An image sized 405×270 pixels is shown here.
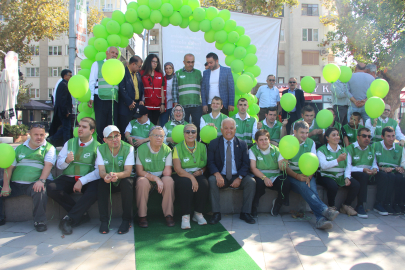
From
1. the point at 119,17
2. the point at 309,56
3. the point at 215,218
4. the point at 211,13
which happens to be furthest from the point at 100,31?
the point at 309,56

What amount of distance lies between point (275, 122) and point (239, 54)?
165 centimetres

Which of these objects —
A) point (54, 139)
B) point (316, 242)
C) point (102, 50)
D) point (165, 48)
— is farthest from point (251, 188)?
point (165, 48)

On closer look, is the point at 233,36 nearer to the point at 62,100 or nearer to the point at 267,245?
the point at 62,100

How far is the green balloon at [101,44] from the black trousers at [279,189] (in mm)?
3827

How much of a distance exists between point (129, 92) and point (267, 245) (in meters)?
3.59

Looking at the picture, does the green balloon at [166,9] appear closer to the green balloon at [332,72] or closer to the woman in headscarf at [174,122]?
the woman in headscarf at [174,122]

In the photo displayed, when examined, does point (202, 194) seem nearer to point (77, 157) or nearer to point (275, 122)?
point (77, 157)

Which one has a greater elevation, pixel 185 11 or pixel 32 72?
pixel 32 72

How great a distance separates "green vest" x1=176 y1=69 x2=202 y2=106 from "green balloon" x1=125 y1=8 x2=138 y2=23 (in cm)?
141

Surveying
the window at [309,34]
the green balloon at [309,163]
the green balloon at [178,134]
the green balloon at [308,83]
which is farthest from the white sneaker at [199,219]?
the window at [309,34]

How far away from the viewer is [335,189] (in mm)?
4789

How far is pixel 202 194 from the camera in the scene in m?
4.49

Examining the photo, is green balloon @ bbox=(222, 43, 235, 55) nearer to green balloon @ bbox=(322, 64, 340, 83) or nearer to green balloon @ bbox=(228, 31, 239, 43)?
green balloon @ bbox=(228, 31, 239, 43)

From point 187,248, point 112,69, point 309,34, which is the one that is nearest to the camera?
point 187,248
